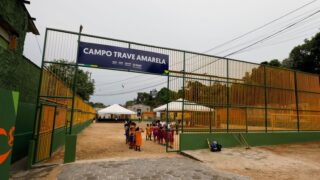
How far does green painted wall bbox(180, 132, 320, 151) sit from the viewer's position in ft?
34.5

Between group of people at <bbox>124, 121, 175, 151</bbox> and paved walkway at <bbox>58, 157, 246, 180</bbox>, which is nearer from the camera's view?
paved walkway at <bbox>58, 157, 246, 180</bbox>

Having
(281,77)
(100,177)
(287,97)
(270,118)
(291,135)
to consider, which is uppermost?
(281,77)

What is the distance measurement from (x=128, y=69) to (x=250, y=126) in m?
7.86

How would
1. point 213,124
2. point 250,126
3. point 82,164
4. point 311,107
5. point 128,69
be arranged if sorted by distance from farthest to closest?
point 311,107, point 250,126, point 213,124, point 128,69, point 82,164

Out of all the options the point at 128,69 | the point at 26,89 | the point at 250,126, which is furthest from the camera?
the point at 250,126

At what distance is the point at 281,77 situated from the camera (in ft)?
46.3

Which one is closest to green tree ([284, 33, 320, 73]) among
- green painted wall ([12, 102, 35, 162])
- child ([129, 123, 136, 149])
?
child ([129, 123, 136, 149])

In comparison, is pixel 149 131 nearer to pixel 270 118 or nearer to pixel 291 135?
pixel 270 118

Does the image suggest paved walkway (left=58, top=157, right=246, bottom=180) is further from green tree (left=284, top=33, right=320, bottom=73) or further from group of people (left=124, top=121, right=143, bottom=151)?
green tree (left=284, top=33, right=320, bottom=73)

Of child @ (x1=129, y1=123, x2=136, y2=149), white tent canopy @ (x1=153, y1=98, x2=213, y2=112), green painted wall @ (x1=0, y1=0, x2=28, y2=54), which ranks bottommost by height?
child @ (x1=129, y1=123, x2=136, y2=149)

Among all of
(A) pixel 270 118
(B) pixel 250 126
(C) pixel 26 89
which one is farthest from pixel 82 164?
(A) pixel 270 118

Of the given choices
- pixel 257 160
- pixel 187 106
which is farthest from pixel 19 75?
pixel 257 160

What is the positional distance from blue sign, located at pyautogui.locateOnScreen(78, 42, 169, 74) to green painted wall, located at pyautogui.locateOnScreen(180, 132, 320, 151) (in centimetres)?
359

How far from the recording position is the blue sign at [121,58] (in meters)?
8.84
